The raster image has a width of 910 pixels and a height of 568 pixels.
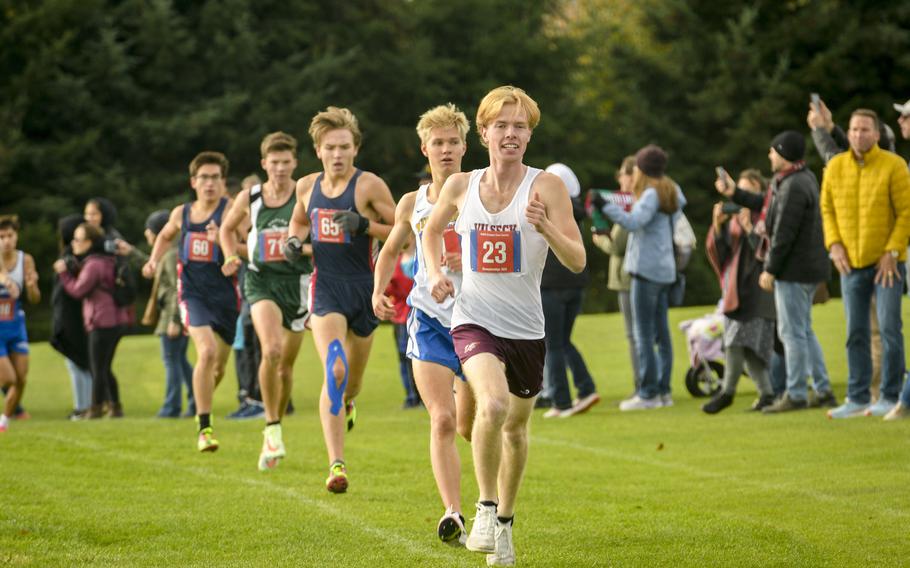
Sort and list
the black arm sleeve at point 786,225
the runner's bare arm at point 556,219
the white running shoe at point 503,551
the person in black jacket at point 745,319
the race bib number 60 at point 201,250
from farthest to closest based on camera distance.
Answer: the person in black jacket at point 745,319 → the black arm sleeve at point 786,225 → the race bib number 60 at point 201,250 → the white running shoe at point 503,551 → the runner's bare arm at point 556,219

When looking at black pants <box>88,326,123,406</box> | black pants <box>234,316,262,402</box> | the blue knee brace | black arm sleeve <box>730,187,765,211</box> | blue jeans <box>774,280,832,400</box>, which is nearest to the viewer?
the blue knee brace

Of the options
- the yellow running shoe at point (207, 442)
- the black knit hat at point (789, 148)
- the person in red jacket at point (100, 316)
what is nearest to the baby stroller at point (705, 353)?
the black knit hat at point (789, 148)

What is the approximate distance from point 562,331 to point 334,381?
554cm

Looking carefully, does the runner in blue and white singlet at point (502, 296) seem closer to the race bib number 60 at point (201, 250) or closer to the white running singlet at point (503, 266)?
the white running singlet at point (503, 266)

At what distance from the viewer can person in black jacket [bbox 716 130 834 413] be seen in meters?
12.9

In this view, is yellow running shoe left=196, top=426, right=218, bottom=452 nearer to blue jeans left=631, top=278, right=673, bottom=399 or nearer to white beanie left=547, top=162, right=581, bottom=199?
A: white beanie left=547, top=162, right=581, bottom=199

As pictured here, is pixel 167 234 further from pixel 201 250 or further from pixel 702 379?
pixel 702 379

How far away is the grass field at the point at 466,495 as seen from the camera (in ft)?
23.9

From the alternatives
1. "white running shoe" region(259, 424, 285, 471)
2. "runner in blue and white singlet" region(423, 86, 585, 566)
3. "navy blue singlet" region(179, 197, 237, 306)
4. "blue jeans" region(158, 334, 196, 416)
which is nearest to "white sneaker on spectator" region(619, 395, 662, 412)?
"navy blue singlet" region(179, 197, 237, 306)

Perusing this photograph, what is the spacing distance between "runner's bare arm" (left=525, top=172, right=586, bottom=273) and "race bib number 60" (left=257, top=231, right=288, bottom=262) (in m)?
4.06

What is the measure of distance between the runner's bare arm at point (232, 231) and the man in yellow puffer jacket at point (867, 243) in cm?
492

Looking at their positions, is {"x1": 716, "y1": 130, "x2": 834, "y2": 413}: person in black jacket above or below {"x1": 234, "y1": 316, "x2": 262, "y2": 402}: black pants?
above

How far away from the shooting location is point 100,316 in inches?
661

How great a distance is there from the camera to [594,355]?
2241 cm
